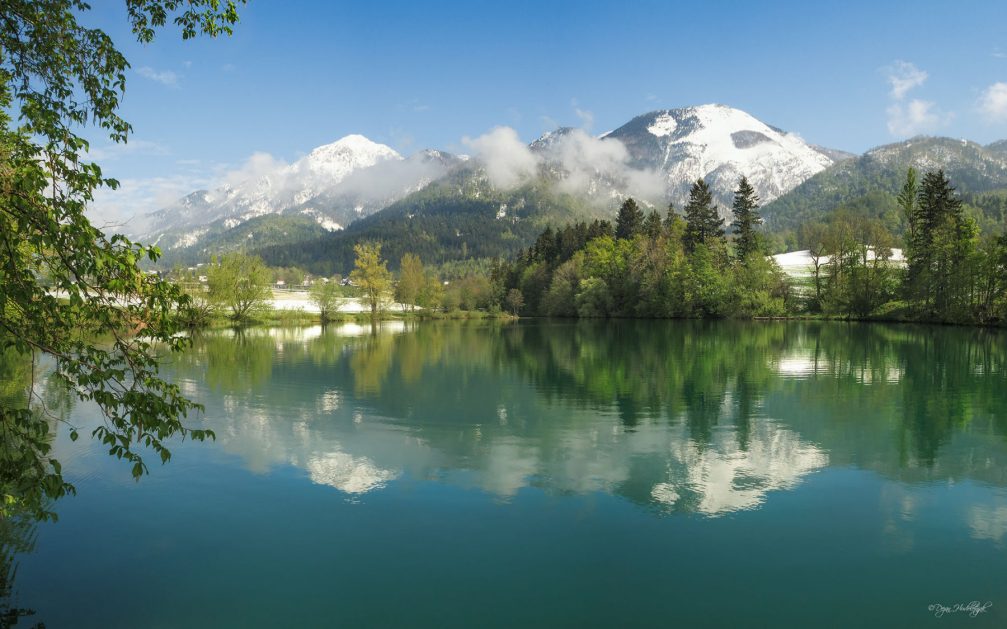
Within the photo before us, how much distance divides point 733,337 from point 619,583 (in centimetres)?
5123

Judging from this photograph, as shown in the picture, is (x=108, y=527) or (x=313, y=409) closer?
(x=108, y=527)

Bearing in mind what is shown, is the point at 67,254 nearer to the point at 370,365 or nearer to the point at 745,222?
the point at 370,365

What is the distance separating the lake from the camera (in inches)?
309

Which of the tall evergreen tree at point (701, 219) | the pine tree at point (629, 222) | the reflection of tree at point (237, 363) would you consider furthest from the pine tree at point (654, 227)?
the reflection of tree at point (237, 363)

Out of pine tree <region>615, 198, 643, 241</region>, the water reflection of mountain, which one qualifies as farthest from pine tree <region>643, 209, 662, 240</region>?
the water reflection of mountain

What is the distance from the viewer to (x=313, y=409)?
21422 mm

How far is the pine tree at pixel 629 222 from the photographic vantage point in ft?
382

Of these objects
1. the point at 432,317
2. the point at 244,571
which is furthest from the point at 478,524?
the point at 432,317

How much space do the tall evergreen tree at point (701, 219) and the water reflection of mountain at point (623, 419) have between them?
221 ft

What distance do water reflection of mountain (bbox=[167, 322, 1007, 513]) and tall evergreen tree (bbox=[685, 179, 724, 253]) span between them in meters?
67.3

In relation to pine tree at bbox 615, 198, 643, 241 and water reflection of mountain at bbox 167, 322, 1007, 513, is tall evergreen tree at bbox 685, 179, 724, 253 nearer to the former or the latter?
pine tree at bbox 615, 198, 643, 241

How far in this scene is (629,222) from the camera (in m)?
118

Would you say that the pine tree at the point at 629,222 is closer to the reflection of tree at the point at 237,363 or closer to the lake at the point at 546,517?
the reflection of tree at the point at 237,363

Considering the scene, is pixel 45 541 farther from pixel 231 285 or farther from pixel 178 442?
pixel 231 285
